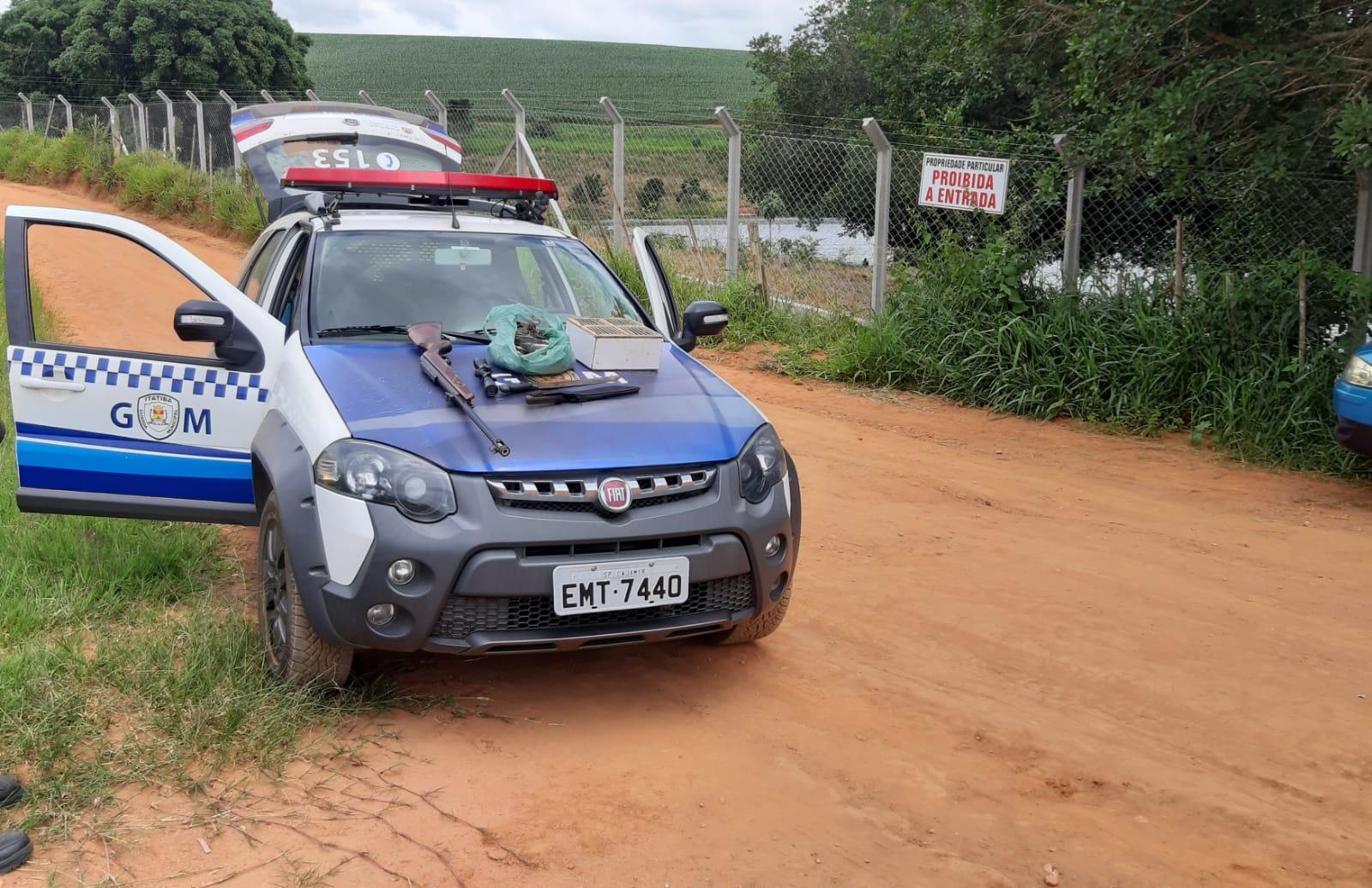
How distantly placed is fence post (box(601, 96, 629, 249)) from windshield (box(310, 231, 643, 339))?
8.65 meters

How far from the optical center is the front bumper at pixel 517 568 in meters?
3.87

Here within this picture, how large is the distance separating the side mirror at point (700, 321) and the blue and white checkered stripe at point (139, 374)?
1.78m

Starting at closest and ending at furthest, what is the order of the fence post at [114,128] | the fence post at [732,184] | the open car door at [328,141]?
1. the open car door at [328,141]
2. the fence post at [732,184]
3. the fence post at [114,128]

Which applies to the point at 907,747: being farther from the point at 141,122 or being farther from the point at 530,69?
the point at 530,69

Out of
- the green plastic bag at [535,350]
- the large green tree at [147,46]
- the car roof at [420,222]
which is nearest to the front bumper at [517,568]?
the green plastic bag at [535,350]

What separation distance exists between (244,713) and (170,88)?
34.3 metres

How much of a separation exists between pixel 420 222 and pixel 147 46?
110 ft

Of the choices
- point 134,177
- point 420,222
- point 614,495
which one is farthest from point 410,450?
point 134,177

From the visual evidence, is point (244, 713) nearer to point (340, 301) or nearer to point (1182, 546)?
point (340, 301)

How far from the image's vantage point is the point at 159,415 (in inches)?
187

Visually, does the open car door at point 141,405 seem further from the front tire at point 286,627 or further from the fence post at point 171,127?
the fence post at point 171,127

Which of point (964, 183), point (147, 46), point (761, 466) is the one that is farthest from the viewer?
point (147, 46)

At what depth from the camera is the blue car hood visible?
13.2ft

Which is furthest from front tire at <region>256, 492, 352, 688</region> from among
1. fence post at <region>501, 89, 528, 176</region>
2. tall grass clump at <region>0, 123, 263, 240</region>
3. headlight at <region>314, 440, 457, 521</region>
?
tall grass clump at <region>0, 123, 263, 240</region>
